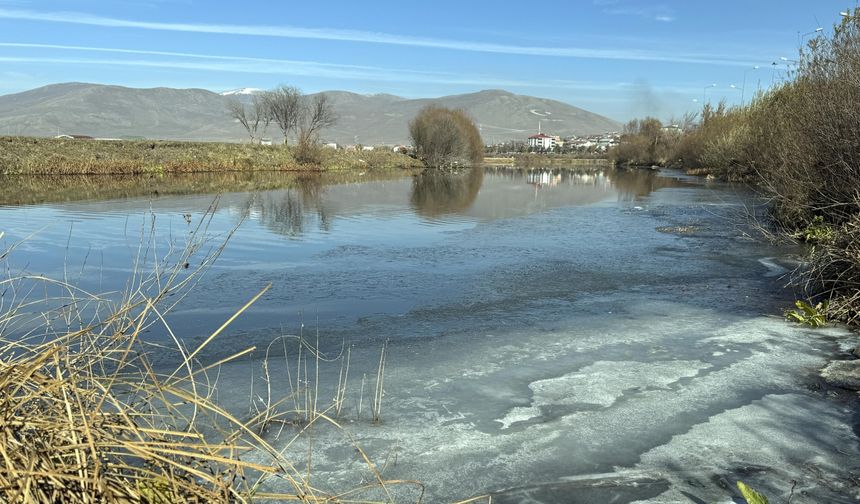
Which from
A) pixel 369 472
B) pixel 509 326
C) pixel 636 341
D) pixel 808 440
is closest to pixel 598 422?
pixel 808 440

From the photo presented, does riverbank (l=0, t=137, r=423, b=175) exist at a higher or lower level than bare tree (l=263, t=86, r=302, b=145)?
lower

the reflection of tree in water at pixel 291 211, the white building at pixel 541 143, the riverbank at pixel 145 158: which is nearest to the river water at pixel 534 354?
the reflection of tree in water at pixel 291 211

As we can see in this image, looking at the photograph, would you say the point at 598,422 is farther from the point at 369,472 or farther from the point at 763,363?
the point at 763,363

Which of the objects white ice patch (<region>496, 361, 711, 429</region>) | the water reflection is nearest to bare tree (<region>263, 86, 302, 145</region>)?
the water reflection

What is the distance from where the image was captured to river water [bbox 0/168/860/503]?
386 cm

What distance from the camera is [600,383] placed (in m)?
5.39

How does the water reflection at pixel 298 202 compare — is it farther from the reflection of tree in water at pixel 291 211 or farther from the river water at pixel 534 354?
the river water at pixel 534 354

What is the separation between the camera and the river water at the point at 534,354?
3861 mm

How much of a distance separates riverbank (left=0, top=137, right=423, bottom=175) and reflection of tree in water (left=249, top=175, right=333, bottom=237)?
19942 millimetres

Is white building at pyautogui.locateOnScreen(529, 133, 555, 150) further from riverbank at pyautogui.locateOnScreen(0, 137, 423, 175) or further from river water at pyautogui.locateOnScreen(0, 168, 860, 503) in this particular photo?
river water at pyautogui.locateOnScreen(0, 168, 860, 503)

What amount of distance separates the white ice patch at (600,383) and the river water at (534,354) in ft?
0.09

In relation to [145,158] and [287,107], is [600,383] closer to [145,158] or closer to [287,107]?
[145,158]

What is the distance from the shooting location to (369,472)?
378 cm

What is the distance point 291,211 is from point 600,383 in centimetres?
1562
